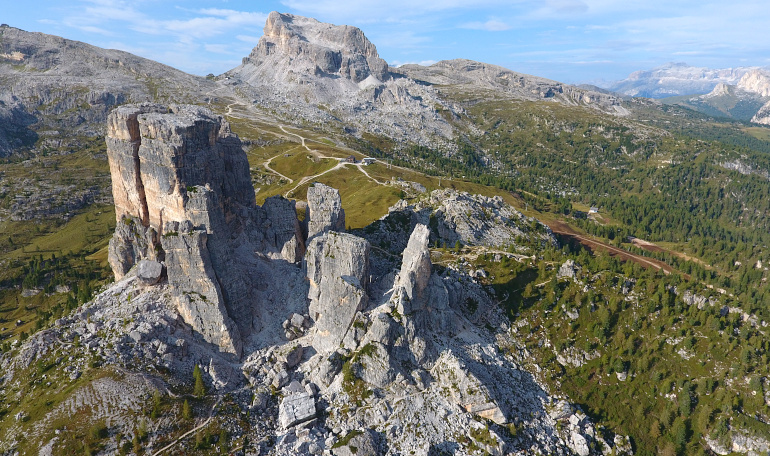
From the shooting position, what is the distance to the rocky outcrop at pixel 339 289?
63.1 metres

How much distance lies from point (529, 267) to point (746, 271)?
137m

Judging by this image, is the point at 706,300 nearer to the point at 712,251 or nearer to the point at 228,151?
the point at 228,151

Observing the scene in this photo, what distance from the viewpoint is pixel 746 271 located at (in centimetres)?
16675

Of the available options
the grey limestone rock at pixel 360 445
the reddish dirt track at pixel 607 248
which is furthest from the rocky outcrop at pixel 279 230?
the reddish dirt track at pixel 607 248

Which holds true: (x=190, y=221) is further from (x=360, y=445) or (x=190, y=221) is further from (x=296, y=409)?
(x=360, y=445)

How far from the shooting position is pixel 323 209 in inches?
2995

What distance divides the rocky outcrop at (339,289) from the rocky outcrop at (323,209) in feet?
32.5

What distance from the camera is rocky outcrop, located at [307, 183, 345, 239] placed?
Result: 7594 cm

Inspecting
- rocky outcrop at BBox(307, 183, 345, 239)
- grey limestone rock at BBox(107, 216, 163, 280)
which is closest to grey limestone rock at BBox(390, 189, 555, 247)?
rocky outcrop at BBox(307, 183, 345, 239)

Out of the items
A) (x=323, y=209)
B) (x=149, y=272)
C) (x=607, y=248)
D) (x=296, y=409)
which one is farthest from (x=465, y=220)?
(x=149, y=272)

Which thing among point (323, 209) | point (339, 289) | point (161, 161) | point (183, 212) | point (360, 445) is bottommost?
point (360, 445)

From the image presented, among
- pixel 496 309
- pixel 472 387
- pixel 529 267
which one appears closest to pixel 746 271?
pixel 529 267

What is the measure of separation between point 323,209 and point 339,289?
19206 mm

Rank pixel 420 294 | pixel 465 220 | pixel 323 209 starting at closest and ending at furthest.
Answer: pixel 420 294 < pixel 323 209 < pixel 465 220
